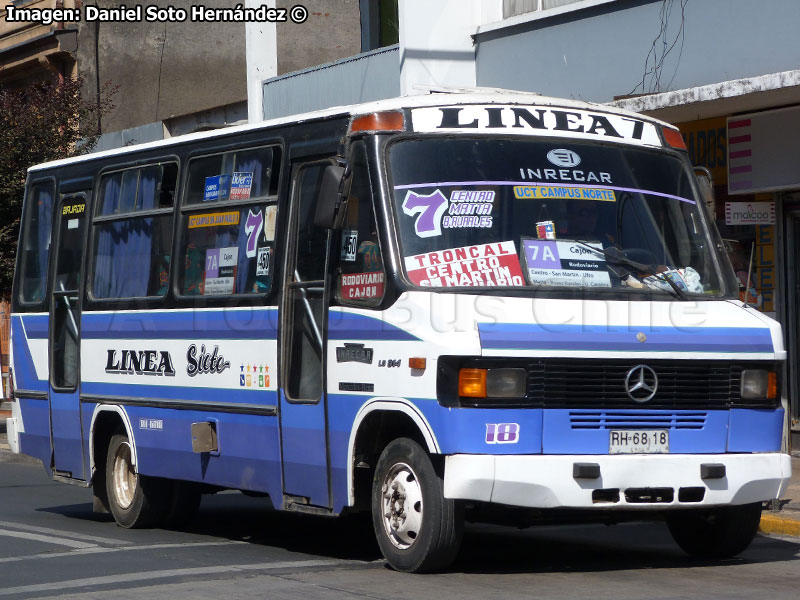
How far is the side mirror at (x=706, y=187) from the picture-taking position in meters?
9.54

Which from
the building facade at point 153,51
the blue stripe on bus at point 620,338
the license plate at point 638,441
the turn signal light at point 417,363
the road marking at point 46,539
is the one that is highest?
the building facade at point 153,51

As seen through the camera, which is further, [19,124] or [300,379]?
[19,124]

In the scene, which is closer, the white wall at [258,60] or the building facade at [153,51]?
the white wall at [258,60]

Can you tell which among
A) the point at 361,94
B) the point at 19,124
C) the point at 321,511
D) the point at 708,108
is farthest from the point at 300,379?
the point at 19,124

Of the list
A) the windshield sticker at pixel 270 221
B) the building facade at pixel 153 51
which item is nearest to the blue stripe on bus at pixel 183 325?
the windshield sticker at pixel 270 221

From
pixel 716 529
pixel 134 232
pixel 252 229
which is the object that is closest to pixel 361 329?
pixel 252 229

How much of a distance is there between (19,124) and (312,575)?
14178 millimetres

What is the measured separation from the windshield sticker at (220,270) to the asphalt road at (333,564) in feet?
5.82

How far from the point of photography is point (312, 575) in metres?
8.70

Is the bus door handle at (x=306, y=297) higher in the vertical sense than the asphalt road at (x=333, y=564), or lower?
higher

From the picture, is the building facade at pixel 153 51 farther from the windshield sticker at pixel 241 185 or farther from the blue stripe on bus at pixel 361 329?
the blue stripe on bus at pixel 361 329

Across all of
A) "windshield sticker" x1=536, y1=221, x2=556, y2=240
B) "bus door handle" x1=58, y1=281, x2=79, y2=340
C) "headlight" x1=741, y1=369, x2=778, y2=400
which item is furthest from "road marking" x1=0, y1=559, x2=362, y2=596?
"bus door handle" x1=58, y1=281, x2=79, y2=340

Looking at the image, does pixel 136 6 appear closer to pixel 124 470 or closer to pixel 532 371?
pixel 124 470

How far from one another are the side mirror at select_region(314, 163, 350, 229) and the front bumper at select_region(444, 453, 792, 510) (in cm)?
159
